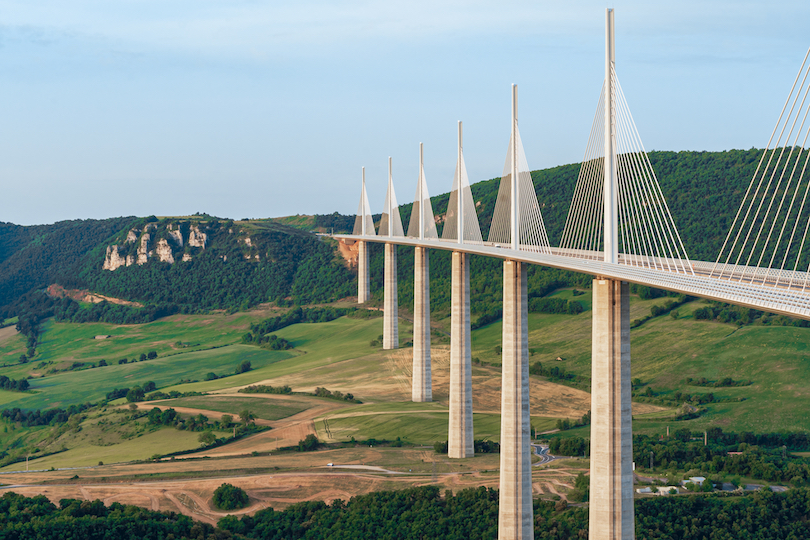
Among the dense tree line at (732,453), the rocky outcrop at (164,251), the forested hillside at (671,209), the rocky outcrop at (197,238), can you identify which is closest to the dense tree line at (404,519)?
the dense tree line at (732,453)

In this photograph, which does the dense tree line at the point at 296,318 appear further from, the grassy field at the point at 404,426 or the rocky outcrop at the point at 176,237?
the grassy field at the point at 404,426

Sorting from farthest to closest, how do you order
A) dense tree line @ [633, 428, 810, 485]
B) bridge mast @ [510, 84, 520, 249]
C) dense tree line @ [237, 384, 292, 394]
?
dense tree line @ [237, 384, 292, 394], dense tree line @ [633, 428, 810, 485], bridge mast @ [510, 84, 520, 249]

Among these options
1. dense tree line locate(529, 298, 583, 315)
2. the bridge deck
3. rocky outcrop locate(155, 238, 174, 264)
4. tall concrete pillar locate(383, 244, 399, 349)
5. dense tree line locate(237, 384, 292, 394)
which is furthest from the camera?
rocky outcrop locate(155, 238, 174, 264)

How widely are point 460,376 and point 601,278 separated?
24.5 m

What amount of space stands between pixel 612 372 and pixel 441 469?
22316 millimetres

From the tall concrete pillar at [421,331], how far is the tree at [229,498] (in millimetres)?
23374

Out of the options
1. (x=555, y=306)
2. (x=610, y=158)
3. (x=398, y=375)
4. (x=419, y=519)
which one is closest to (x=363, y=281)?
(x=555, y=306)

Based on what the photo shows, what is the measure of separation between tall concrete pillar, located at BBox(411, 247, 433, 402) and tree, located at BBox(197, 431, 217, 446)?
1776cm

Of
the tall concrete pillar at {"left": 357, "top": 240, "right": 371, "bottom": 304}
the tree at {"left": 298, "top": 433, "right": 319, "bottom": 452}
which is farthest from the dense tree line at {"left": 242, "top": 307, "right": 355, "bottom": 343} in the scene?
the tree at {"left": 298, "top": 433, "right": 319, "bottom": 452}

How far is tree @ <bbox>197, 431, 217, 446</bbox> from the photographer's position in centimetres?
5684

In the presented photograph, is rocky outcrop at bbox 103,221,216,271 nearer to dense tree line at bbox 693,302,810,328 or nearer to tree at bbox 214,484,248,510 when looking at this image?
dense tree line at bbox 693,302,810,328

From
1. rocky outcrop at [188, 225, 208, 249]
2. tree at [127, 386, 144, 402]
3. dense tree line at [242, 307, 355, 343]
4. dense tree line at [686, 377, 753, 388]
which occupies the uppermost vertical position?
rocky outcrop at [188, 225, 208, 249]

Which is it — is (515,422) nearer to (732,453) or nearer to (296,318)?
(732,453)

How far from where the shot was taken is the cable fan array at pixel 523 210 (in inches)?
1598
